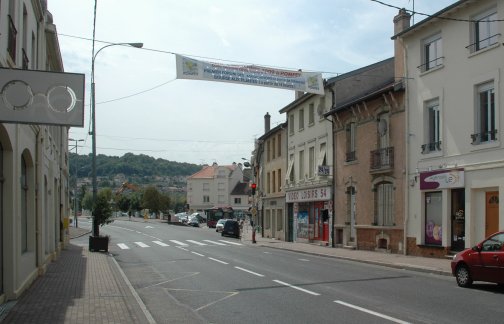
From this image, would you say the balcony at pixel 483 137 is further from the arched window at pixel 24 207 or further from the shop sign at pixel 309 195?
the arched window at pixel 24 207

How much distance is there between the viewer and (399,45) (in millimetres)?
24844

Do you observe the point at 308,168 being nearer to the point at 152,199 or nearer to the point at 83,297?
the point at 83,297

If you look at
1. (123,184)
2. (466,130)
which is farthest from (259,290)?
(123,184)

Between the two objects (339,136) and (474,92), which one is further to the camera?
(339,136)

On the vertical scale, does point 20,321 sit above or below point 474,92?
below

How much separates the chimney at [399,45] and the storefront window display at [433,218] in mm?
5723

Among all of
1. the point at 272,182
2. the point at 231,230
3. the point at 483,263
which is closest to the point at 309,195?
the point at 272,182

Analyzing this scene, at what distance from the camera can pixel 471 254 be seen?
13477mm

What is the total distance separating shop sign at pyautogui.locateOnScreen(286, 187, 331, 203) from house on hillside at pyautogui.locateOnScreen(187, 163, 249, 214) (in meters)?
72.3

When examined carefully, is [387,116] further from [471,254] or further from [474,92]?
[471,254]

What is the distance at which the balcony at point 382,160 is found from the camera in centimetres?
2506

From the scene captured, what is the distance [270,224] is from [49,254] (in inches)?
1150

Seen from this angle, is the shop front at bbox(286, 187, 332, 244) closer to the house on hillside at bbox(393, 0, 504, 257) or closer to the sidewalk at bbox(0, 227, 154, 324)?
the house on hillside at bbox(393, 0, 504, 257)

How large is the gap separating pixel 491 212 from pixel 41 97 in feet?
53.9
